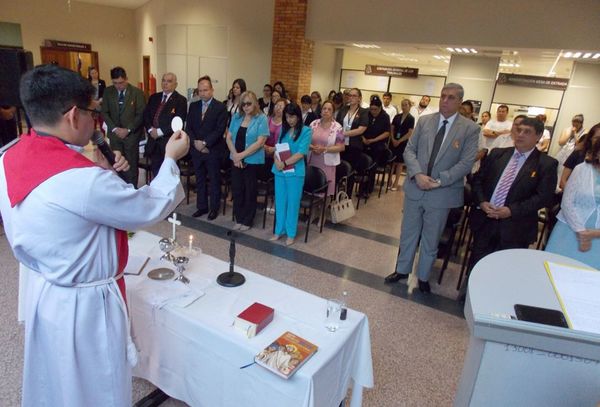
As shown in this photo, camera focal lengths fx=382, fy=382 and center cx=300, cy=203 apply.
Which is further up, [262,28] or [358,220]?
[262,28]

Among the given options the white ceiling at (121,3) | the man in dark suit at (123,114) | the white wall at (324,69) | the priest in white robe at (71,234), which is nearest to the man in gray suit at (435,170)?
the priest in white robe at (71,234)

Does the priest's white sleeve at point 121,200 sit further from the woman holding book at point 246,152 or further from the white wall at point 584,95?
the white wall at point 584,95

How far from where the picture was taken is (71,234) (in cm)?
121

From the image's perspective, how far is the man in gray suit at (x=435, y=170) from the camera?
10.0 ft

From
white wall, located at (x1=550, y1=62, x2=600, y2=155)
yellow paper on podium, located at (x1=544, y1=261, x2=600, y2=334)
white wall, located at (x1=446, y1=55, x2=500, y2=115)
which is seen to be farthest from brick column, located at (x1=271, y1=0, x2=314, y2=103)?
yellow paper on podium, located at (x1=544, y1=261, x2=600, y2=334)

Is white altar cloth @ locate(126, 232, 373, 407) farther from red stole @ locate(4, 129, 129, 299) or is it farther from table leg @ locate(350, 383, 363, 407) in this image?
red stole @ locate(4, 129, 129, 299)

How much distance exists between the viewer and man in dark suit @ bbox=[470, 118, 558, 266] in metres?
2.88

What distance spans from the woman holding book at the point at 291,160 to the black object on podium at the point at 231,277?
2.08 meters

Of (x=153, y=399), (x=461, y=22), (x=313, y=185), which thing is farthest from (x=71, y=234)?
(x=461, y=22)

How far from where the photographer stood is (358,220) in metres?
5.32

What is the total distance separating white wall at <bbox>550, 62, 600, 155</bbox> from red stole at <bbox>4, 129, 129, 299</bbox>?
27.7ft

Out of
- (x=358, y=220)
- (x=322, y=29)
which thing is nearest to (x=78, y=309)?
(x=358, y=220)

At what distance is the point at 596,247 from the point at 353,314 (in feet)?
6.51

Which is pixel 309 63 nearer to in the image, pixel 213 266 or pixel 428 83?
pixel 428 83
